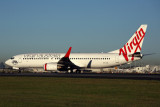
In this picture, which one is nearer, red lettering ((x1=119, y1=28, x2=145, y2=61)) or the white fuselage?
red lettering ((x1=119, y1=28, x2=145, y2=61))

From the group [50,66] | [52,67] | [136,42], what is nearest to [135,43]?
[136,42]

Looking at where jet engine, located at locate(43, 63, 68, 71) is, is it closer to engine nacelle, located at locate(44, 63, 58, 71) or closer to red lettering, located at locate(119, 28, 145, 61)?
engine nacelle, located at locate(44, 63, 58, 71)

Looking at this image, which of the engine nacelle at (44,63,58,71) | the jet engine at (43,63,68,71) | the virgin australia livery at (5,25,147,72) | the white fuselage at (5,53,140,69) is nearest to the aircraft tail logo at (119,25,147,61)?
the virgin australia livery at (5,25,147,72)

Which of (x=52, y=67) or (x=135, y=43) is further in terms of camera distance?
(x=135, y=43)

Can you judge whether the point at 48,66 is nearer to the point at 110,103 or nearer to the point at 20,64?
the point at 20,64

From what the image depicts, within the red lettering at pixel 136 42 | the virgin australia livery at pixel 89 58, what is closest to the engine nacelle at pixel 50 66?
the virgin australia livery at pixel 89 58

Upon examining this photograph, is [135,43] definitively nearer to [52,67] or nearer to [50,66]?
[52,67]

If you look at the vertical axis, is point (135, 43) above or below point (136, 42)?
below

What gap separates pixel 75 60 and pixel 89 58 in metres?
3.07

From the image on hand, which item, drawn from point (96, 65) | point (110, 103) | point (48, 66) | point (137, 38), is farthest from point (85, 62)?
point (110, 103)

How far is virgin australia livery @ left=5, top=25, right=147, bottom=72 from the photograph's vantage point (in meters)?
57.2

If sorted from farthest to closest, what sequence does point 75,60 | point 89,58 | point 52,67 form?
point 75,60 → point 89,58 → point 52,67

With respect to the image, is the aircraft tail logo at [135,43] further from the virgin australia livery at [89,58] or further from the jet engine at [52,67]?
the jet engine at [52,67]

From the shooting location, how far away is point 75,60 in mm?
60594
